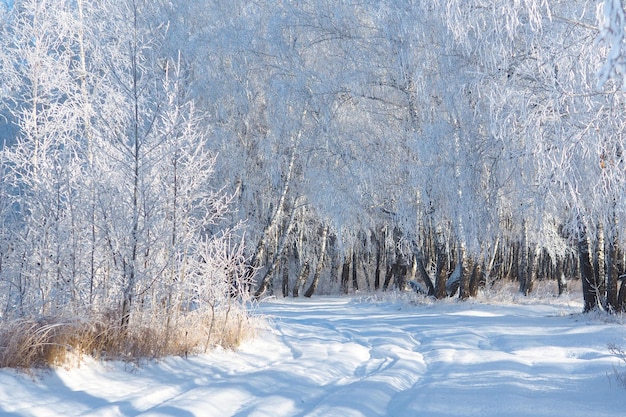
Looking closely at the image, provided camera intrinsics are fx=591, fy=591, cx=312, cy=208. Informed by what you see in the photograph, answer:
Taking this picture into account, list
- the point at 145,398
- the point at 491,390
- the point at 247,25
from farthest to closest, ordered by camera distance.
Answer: the point at 247,25, the point at 491,390, the point at 145,398

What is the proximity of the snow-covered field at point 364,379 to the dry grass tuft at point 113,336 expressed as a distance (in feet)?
0.68

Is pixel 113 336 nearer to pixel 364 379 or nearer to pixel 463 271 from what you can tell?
pixel 364 379

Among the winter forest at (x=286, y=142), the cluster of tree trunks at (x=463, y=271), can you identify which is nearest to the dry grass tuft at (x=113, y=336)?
the winter forest at (x=286, y=142)

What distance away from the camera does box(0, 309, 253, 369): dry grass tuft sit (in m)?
5.41

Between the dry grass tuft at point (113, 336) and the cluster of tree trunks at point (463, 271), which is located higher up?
the cluster of tree trunks at point (463, 271)

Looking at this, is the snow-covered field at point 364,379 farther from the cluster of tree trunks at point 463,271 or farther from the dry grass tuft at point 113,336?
the cluster of tree trunks at point 463,271

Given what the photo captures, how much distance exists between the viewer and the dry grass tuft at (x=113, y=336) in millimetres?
5406

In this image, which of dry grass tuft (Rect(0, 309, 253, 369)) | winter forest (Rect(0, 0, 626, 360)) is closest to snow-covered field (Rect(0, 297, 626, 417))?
dry grass tuft (Rect(0, 309, 253, 369))

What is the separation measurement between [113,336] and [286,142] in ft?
42.9

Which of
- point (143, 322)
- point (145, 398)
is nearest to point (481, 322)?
point (143, 322)

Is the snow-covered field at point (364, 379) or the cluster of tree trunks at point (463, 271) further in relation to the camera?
the cluster of tree trunks at point (463, 271)

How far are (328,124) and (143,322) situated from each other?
1078 cm

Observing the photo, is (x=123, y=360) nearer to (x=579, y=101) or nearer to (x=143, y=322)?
(x=143, y=322)

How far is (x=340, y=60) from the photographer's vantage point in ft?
A: 55.1
